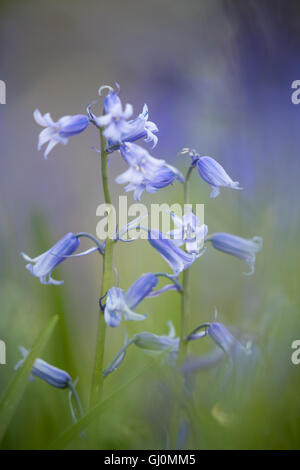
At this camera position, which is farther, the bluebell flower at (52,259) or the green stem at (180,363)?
the bluebell flower at (52,259)

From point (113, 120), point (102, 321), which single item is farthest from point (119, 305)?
point (113, 120)

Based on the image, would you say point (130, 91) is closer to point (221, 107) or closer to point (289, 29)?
point (221, 107)

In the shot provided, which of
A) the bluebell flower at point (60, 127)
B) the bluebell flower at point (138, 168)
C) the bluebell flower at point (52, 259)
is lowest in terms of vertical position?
the bluebell flower at point (52, 259)

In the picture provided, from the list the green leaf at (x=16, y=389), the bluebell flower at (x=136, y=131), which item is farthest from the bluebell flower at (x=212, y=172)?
the green leaf at (x=16, y=389)

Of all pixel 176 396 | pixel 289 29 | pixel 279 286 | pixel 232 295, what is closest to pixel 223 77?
pixel 289 29

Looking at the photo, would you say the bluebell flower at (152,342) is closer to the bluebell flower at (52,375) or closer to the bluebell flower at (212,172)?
the bluebell flower at (52,375)

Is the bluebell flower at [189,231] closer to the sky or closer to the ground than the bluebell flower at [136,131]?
closer to the ground

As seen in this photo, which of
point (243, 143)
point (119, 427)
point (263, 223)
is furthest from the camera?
point (243, 143)

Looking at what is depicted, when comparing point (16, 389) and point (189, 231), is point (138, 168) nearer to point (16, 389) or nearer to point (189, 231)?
point (189, 231)
